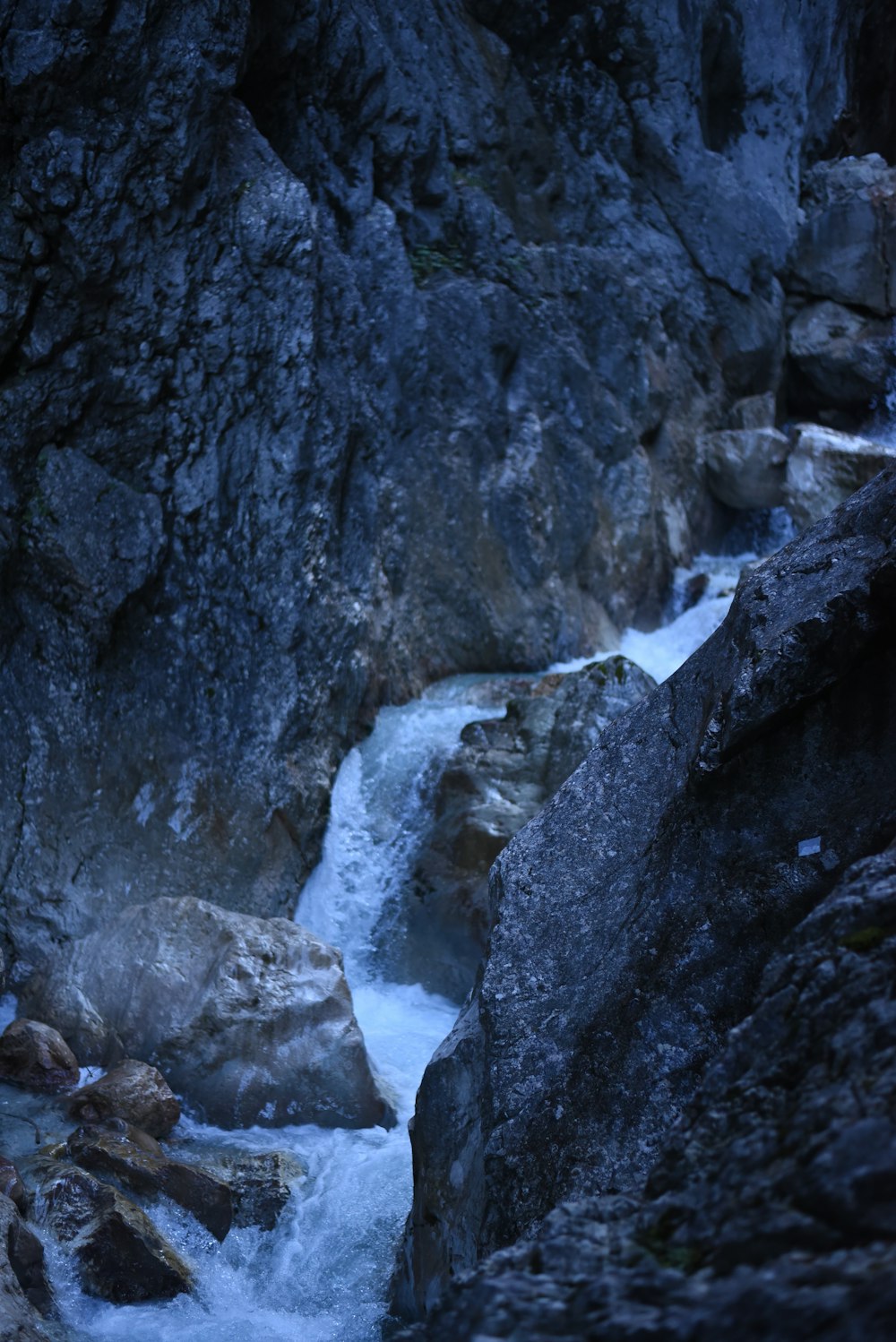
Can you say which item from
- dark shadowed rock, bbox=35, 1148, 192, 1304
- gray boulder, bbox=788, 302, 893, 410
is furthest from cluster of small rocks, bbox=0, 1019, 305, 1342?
gray boulder, bbox=788, 302, 893, 410

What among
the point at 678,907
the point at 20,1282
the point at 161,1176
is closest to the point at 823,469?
the point at 678,907

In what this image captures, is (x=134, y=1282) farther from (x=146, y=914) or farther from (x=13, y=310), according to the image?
(x=13, y=310)

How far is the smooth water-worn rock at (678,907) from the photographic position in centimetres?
376

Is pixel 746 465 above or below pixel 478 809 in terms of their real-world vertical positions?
above

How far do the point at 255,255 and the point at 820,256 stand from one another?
36.3 feet

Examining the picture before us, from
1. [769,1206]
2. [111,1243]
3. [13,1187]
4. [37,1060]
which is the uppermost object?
[37,1060]

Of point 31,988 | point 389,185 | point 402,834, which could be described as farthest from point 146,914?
point 389,185

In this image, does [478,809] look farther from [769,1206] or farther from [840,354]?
[840,354]

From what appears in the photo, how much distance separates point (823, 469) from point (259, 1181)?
11745 mm

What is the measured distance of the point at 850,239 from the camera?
1719 centimetres

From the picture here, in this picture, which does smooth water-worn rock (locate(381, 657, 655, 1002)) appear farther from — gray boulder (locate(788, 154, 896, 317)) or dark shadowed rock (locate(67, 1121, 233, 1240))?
gray boulder (locate(788, 154, 896, 317))

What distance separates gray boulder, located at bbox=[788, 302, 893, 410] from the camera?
1680cm

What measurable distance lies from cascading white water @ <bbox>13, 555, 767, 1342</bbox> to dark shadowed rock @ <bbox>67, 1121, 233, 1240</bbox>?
8 centimetres

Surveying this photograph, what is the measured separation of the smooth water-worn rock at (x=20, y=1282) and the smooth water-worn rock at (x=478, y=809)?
433 centimetres
